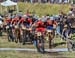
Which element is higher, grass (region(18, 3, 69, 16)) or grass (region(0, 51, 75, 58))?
grass (region(0, 51, 75, 58))

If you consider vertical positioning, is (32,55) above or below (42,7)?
above

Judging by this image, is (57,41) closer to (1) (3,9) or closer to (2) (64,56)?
(2) (64,56)

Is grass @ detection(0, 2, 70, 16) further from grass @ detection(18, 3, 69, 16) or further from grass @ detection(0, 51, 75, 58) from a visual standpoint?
grass @ detection(0, 51, 75, 58)

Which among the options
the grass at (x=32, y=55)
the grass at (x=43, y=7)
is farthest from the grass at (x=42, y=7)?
the grass at (x=32, y=55)

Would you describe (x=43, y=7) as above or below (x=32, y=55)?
below

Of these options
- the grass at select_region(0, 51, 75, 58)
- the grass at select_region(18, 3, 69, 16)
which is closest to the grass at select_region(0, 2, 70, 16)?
the grass at select_region(18, 3, 69, 16)

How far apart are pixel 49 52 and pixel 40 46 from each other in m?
0.76

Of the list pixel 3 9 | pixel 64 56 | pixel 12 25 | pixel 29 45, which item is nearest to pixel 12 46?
pixel 29 45

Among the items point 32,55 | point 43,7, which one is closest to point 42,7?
point 43,7

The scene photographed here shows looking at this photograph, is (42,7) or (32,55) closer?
(32,55)

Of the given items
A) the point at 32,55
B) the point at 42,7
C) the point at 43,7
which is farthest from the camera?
the point at 42,7

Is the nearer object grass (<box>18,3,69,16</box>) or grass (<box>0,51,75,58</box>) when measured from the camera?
grass (<box>0,51,75,58</box>)

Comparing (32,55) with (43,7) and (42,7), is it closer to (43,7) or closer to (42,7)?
(43,7)

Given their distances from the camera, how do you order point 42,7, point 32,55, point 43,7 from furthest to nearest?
1. point 42,7
2. point 43,7
3. point 32,55
